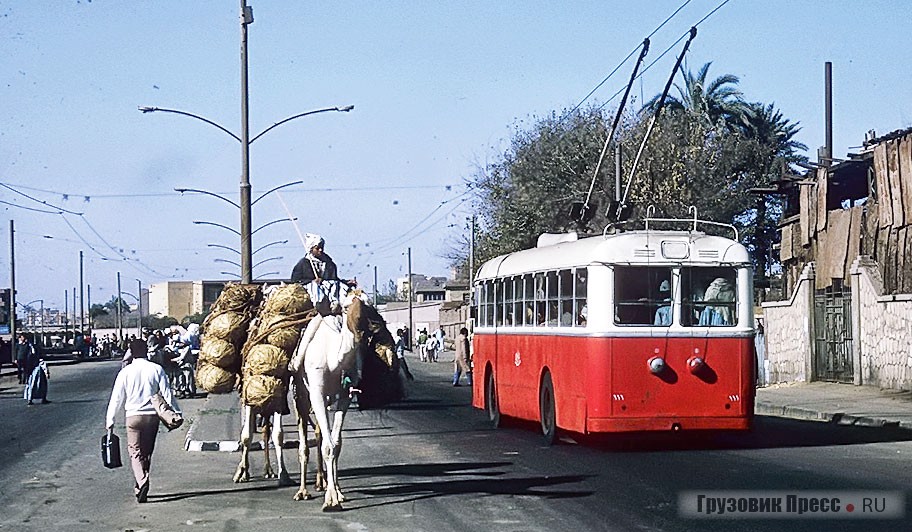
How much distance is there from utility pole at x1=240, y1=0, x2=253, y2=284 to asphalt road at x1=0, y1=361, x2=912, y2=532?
137 inches

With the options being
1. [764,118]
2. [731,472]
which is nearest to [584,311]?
[731,472]

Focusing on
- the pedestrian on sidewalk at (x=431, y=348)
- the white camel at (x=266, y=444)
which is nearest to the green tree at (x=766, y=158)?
the pedestrian on sidewalk at (x=431, y=348)

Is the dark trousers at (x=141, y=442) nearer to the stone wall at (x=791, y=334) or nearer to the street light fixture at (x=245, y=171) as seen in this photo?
the street light fixture at (x=245, y=171)

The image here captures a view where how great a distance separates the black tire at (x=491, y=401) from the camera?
21509mm

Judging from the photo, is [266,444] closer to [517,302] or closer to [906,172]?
[517,302]

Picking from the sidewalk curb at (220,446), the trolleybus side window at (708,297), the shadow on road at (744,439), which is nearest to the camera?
the trolleybus side window at (708,297)

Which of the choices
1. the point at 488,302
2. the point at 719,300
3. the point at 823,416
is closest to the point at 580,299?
the point at 719,300

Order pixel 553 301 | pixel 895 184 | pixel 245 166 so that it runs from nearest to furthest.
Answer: pixel 553 301 < pixel 245 166 < pixel 895 184

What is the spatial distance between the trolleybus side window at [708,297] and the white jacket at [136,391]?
278 inches

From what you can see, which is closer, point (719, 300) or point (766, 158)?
point (719, 300)

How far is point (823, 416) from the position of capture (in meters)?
22.5

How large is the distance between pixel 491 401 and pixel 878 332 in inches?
382

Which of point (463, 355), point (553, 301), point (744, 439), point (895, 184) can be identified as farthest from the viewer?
point (463, 355)

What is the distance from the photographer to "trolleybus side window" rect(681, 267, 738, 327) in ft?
54.2
